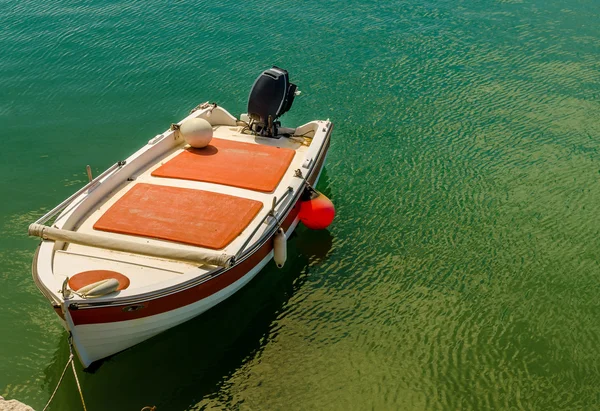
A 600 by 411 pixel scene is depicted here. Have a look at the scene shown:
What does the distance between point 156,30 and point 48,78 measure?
16.4 feet

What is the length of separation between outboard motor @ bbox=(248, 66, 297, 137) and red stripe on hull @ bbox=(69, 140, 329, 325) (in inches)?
171

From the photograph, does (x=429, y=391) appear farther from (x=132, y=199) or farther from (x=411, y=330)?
(x=132, y=199)

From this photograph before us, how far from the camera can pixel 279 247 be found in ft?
41.0

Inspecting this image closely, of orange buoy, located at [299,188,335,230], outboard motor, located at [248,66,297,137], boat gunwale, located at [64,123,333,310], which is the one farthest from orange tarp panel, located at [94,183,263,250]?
outboard motor, located at [248,66,297,137]

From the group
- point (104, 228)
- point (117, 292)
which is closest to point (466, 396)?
point (117, 292)

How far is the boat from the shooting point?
1034cm

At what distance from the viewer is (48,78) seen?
21.1 metres

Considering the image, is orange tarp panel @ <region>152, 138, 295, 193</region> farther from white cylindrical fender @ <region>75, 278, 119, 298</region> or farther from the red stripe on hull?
white cylindrical fender @ <region>75, 278, 119, 298</region>

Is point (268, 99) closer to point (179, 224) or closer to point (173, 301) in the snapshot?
point (179, 224)

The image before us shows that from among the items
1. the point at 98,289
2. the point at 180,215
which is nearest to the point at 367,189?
the point at 180,215

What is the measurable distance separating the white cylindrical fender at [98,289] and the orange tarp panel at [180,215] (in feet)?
5.77

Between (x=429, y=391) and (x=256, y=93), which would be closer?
(x=429, y=391)

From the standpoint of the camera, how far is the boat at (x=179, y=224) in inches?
407

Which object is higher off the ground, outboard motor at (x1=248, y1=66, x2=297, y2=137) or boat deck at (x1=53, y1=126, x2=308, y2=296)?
outboard motor at (x1=248, y1=66, x2=297, y2=137)
